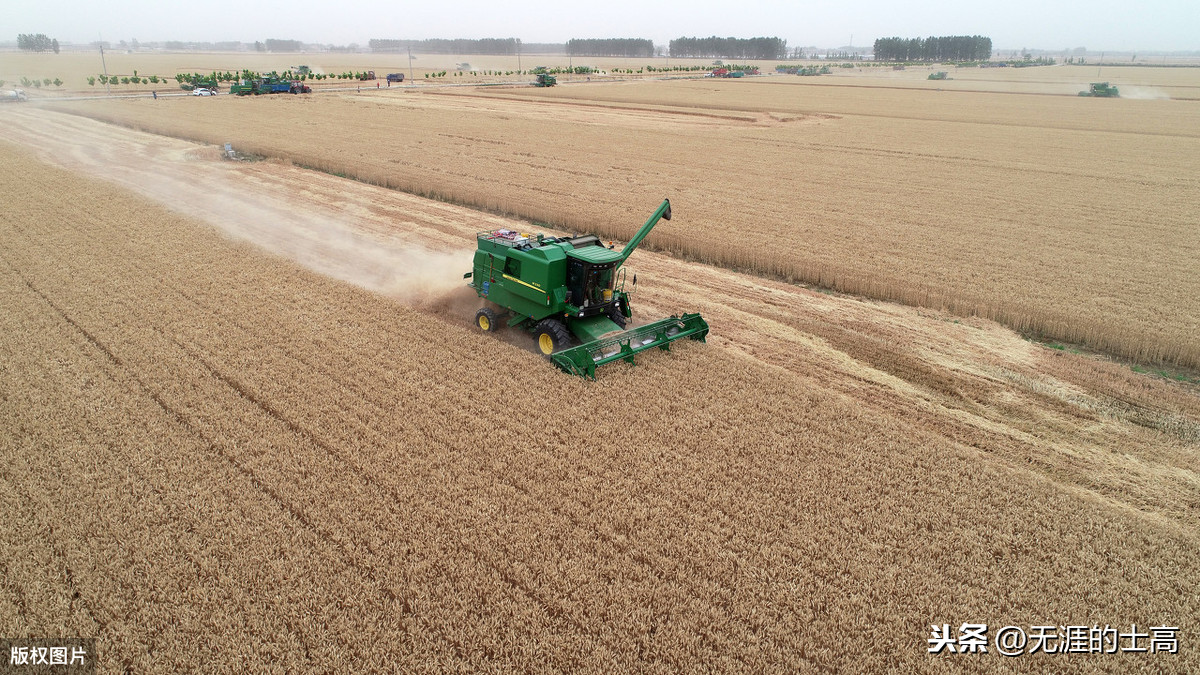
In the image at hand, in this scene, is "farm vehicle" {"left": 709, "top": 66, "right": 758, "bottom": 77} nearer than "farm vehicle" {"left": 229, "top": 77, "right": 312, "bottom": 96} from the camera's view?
No

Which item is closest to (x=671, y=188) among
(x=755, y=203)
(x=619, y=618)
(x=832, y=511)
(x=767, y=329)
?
(x=755, y=203)

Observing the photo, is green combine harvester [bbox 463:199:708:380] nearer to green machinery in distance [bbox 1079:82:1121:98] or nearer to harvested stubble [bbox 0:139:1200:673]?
harvested stubble [bbox 0:139:1200:673]

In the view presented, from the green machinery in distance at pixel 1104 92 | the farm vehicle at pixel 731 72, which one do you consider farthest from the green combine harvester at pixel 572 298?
the farm vehicle at pixel 731 72

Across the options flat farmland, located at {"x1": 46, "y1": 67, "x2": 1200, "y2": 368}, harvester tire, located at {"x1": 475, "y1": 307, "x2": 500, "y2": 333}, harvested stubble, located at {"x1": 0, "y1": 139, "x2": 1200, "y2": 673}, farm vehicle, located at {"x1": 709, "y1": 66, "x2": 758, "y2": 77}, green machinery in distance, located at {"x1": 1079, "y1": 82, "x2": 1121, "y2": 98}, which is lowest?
harvested stubble, located at {"x1": 0, "y1": 139, "x2": 1200, "y2": 673}

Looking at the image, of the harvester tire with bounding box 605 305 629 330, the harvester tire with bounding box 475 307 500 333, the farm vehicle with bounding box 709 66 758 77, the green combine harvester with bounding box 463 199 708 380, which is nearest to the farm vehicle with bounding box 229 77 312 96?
the harvester tire with bounding box 475 307 500 333

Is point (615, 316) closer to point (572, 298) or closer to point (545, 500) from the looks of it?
point (572, 298)

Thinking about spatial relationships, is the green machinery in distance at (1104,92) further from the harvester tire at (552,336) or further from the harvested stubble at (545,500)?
the harvester tire at (552,336)

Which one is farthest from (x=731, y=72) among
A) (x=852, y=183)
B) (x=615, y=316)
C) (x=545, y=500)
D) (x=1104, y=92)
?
(x=545, y=500)
